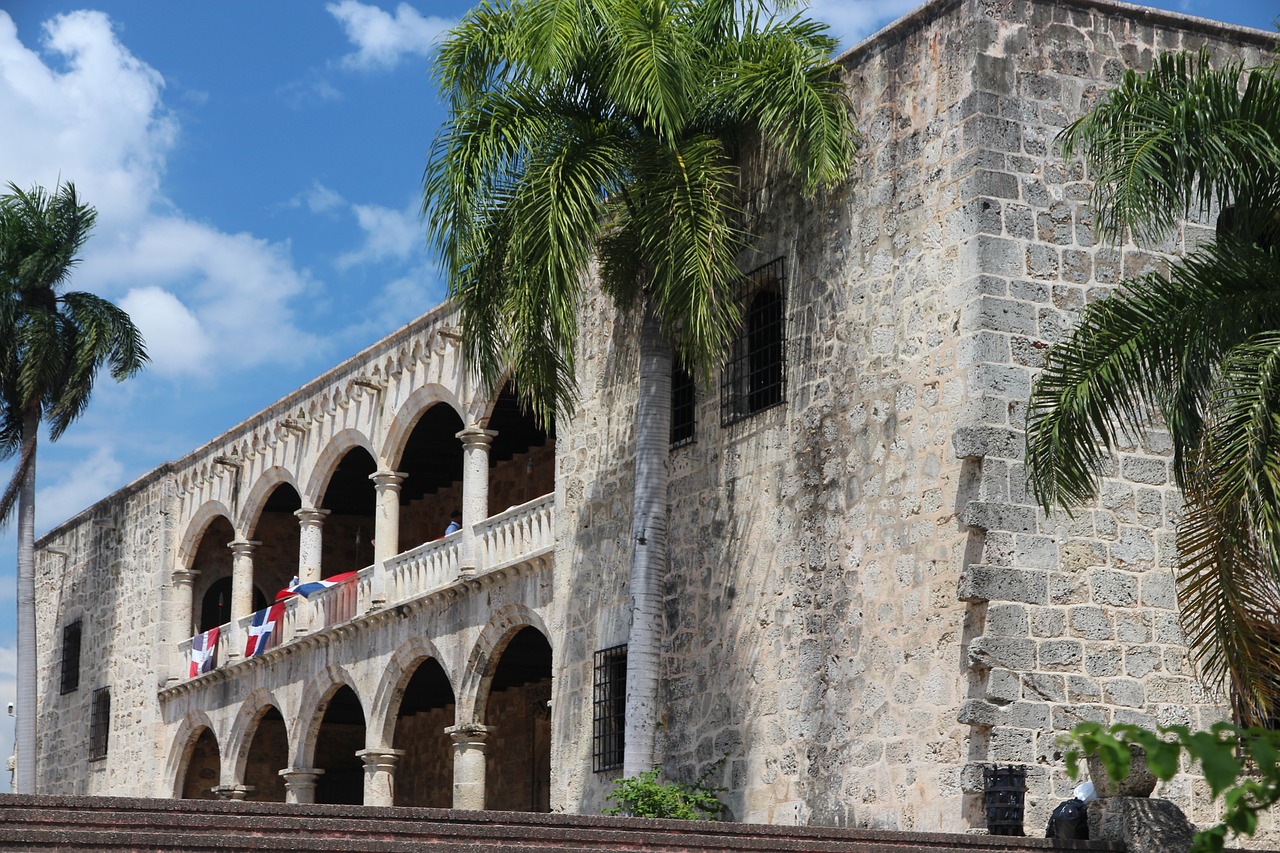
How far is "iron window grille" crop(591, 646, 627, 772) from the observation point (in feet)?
56.4

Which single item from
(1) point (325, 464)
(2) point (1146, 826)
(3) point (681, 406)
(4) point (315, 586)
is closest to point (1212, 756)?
(2) point (1146, 826)

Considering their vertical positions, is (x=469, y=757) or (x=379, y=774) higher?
(x=469, y=757)

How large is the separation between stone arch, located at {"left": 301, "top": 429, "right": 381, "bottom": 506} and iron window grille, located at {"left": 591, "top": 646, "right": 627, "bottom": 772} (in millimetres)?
8318

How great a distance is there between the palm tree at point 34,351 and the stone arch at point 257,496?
214 inches

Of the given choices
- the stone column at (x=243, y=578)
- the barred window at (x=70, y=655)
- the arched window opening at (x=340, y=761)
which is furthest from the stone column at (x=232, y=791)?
the barred window at (x=70, y=655)

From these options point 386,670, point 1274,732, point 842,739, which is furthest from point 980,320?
point 386,670

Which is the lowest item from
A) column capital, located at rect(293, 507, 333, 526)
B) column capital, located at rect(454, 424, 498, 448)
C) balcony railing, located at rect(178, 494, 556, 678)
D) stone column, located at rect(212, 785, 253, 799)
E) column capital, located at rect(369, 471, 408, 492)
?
stone column, located at rect(212, 785, 253, 799)

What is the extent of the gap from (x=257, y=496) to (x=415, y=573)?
17.9 feet

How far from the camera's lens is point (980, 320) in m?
13.7

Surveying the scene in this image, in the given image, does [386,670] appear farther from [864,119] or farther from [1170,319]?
[1170,319]

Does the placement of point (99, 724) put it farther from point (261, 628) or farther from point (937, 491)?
point (937, 491)

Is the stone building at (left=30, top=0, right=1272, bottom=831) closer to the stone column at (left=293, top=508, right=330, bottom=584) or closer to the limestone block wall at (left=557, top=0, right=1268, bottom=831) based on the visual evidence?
the limestone block wall at (left=557, top=0, right=1268, bottom=831)

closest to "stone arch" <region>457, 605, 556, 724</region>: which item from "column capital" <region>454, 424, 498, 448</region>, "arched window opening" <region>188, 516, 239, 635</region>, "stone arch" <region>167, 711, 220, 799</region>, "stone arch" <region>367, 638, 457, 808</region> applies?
"column capital" <region>454, 424, 498, 448</region>

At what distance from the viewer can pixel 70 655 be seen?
33438 mm
